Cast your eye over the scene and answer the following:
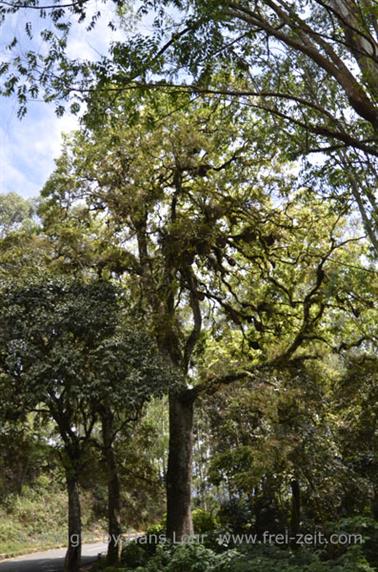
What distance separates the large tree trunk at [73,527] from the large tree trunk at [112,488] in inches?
53.1

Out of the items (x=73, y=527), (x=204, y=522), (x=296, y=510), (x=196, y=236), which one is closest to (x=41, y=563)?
(x=204, y=522)

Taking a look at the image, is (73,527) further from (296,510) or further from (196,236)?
(196,236)

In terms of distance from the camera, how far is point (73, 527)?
8.84 m

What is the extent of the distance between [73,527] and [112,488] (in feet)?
8.63

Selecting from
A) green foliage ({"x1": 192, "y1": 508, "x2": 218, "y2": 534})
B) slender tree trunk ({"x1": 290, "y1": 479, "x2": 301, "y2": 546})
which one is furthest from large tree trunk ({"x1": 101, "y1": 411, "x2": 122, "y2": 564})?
slender tree trunk ({"x1": 290, "y1": 479, "x2": 301, "y2": 546})

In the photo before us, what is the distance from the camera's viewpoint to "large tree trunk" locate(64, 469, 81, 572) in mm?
8711

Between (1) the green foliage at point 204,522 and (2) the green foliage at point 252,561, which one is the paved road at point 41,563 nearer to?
(1) the green foliage at point 204,522

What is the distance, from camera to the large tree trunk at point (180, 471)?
33.5 feet

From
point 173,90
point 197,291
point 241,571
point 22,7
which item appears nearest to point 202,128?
point 197,291

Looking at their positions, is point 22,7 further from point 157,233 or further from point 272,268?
point 272,268

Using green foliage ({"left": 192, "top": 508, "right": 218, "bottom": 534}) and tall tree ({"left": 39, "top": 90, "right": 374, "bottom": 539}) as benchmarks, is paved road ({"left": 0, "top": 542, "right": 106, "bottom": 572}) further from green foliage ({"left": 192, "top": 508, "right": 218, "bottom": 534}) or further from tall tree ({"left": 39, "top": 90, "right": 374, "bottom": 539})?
tall tree ({"left": 39, "top": 90, "right": 374, "bottom": 539})

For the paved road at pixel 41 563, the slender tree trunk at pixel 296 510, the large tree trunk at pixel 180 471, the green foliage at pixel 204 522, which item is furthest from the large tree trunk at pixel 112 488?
the slender tree trunk at pixel 296 510

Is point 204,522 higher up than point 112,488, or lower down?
lower down

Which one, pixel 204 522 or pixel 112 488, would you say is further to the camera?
pixel 204 522
